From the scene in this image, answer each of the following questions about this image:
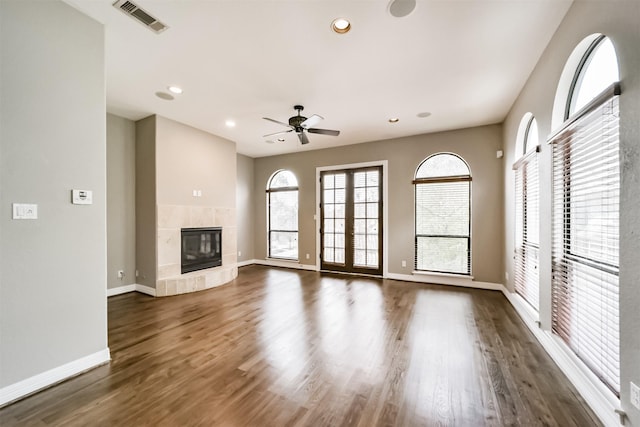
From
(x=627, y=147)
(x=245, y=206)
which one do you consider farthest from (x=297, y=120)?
(x=245, y=206)

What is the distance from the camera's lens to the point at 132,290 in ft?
14.9

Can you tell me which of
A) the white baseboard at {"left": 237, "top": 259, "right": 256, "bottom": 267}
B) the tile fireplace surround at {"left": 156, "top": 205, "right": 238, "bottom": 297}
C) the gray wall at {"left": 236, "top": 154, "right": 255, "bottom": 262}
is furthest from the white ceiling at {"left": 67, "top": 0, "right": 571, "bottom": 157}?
the white baseboard at {"left": 237, "top": 259, "right": 256, "bottom": 267}

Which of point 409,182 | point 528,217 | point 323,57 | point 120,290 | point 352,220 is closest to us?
point 323,57

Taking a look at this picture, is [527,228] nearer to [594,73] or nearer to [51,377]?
[594,73]

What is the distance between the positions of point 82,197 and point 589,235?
160 inches

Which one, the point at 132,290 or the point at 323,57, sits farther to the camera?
the point at 132,290

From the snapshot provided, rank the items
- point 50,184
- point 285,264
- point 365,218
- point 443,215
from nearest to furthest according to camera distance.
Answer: point 50,184
point 443,215
point 365,218
point 285,264

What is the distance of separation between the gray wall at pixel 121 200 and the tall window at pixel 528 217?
595 cm

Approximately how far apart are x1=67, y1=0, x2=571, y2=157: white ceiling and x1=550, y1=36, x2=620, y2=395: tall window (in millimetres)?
794

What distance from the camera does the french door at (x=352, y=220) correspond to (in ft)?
18.8

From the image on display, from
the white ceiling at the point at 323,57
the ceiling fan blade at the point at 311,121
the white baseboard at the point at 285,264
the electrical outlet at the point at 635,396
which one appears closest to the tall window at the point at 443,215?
the white ceiling at the point at 323,57

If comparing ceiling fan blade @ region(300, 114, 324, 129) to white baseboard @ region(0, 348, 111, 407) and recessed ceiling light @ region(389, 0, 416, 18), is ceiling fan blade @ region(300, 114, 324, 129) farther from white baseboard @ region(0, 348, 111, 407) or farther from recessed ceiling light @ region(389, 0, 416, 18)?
white baseboard @ region(0, 348, 111, 407)

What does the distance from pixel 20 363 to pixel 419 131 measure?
5.86 m

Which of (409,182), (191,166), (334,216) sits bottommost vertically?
(334,216)
